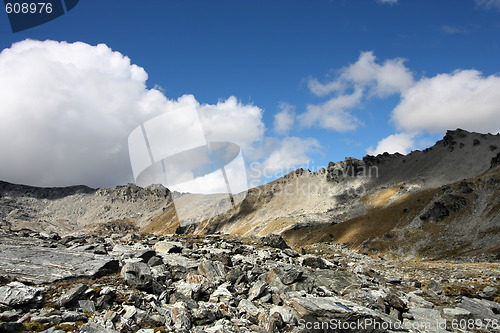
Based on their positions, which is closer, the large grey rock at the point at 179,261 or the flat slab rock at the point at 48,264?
the flat slab rock at the point at 48,264

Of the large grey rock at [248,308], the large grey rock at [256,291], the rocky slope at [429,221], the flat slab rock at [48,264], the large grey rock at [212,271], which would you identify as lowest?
A: the rocky slope at [429,221]

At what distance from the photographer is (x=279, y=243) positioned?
3700 centimetres

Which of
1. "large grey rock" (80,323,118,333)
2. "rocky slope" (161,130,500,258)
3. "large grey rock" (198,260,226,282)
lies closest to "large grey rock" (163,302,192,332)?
"large grey rock" (80,323,118,333)

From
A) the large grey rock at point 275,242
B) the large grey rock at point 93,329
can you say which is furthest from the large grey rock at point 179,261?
the large grey rock at point 275,242

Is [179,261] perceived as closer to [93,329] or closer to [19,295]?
[19,295]

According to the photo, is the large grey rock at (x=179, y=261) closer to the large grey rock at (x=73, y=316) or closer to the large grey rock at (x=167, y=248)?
the large grey rock at (x=167, y=248)

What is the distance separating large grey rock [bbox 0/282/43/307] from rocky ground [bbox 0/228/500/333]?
37mm

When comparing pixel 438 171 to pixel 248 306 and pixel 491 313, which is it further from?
pixel 248 306

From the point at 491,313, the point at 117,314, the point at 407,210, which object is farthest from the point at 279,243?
the point at 407,210

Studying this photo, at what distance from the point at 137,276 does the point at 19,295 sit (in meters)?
5.60

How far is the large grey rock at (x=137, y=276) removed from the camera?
51.5 ft

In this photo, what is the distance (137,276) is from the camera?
16.3 m

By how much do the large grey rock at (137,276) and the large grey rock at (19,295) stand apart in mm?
4331

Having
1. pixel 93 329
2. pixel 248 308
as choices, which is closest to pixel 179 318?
pixel 93 329
